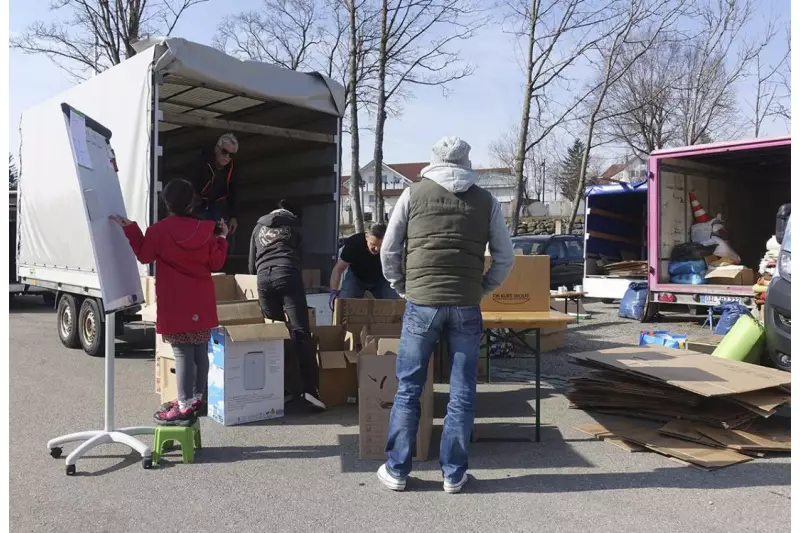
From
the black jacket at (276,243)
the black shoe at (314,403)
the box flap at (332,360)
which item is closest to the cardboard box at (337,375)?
the box flap at (332,360)

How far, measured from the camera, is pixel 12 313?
13773 mm

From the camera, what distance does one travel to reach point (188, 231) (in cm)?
459

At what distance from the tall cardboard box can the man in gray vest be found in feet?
5.54

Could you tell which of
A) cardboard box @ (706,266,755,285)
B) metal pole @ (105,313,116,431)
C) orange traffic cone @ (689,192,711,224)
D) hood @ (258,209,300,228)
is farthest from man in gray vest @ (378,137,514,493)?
orange traffic cone @ (689,192,711,224)

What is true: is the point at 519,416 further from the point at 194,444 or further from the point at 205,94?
the point at 205,94

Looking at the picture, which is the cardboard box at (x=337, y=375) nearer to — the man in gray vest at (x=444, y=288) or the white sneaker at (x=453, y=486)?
the man in gray vest at (x=444, y=288)

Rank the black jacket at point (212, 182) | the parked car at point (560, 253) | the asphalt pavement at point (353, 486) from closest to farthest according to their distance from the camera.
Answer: the asphalt pavement at point (353, 486), the black jacket at point (212, 182), the parked car at point (560, 253)

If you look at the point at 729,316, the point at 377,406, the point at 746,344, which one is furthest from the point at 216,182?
the point at 729,316

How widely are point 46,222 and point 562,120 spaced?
15814mm

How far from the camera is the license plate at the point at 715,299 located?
9797 millimetres

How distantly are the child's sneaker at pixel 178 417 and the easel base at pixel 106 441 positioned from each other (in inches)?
4.0

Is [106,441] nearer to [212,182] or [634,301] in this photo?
[212,182]

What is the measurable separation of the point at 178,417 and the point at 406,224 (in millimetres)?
1936

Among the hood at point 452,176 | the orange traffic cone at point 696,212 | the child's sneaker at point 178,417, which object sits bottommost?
the child's sneaker at point 178,417
